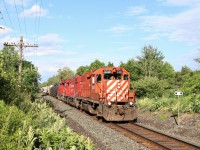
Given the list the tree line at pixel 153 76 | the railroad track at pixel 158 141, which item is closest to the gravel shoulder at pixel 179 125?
the railroad track at pixel 158 141

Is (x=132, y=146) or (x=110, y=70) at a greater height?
(x=110, y=70)

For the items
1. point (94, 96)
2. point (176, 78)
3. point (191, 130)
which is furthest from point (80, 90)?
point (176, 78)

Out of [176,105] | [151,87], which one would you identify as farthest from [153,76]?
[176,105]

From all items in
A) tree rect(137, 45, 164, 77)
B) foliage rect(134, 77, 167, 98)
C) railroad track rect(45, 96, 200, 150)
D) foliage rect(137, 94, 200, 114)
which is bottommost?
railroad track rect(45, 96, 200, 150)

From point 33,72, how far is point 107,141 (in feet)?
58.7

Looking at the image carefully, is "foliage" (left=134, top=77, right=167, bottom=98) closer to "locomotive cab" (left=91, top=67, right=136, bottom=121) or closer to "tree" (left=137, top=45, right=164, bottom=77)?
"locomotive cab" (left=91, top=67, right=136, bottom=121)

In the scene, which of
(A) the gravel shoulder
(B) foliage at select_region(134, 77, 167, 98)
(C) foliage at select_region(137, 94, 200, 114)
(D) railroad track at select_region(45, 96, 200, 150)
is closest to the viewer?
(D) railroad track at select_region(45, 96, 200, 150)

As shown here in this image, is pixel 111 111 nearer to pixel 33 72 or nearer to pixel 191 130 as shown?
pixel 191 130

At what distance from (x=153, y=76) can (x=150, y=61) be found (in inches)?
319

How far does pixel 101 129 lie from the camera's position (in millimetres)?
17469

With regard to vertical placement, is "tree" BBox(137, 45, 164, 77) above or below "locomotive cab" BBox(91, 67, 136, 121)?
above

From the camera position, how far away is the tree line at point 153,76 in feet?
111

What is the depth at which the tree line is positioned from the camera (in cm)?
3394

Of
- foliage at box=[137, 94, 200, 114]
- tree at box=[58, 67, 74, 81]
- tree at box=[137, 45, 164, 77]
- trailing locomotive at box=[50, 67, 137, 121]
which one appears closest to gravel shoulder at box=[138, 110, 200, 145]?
foliage at box=[137, 94, 200, 114]
